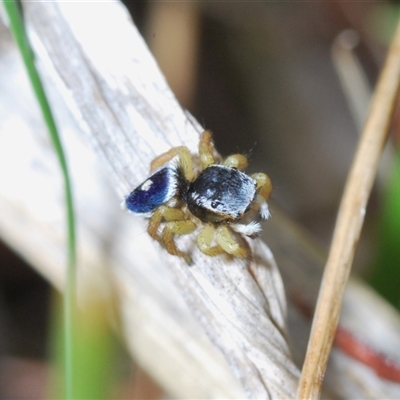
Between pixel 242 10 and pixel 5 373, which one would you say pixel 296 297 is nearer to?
pixel 5 373

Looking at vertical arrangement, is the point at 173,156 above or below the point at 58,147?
below

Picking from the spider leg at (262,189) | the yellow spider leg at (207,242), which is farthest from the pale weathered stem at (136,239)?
the spider leg at (262,189)

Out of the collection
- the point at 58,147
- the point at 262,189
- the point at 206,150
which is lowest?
the point at 262,189

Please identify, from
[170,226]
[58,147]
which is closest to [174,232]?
[170,226]

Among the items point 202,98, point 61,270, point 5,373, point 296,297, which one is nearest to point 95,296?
point 61,270

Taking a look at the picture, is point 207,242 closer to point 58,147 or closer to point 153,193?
point 153,193

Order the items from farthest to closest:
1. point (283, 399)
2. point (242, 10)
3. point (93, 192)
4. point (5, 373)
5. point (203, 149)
→ point (242, 10) → point (5, 373) → point (93, 192) → point (203, 149) → point (283, 399)

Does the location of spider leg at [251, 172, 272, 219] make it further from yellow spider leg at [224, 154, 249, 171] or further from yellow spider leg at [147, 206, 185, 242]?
yellow spider leg at [147, 206, 185, 242]

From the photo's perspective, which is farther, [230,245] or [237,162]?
[237,162]
